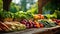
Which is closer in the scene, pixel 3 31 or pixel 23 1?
pixel 3 31

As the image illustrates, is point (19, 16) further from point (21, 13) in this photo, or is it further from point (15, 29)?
point (15, 29)

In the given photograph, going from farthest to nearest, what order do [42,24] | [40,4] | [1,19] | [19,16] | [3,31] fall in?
[40,4] → [42,24] → [19,16] → [1,19] → [3,31]

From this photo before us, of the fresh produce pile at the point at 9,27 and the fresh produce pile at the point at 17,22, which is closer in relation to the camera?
the fresh produce pile at the point at 9,27

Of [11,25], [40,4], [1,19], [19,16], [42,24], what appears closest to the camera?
[11,25]

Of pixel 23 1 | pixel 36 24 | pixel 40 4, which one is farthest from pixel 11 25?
pixel 23 1

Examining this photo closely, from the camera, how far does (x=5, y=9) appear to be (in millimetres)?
7969

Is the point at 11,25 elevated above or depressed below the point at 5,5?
below

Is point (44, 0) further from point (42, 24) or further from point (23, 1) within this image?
point (23, 1)

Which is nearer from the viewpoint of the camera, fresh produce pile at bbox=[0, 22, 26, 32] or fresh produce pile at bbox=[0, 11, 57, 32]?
fresh produce pile at bbox=[0, 22, 26, 32]

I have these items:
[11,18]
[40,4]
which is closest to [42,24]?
[11,18]

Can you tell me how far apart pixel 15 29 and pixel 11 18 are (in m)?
1.16

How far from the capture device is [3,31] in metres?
5.88

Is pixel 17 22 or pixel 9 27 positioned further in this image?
pixel 17 22

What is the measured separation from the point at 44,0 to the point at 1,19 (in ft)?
20.9
